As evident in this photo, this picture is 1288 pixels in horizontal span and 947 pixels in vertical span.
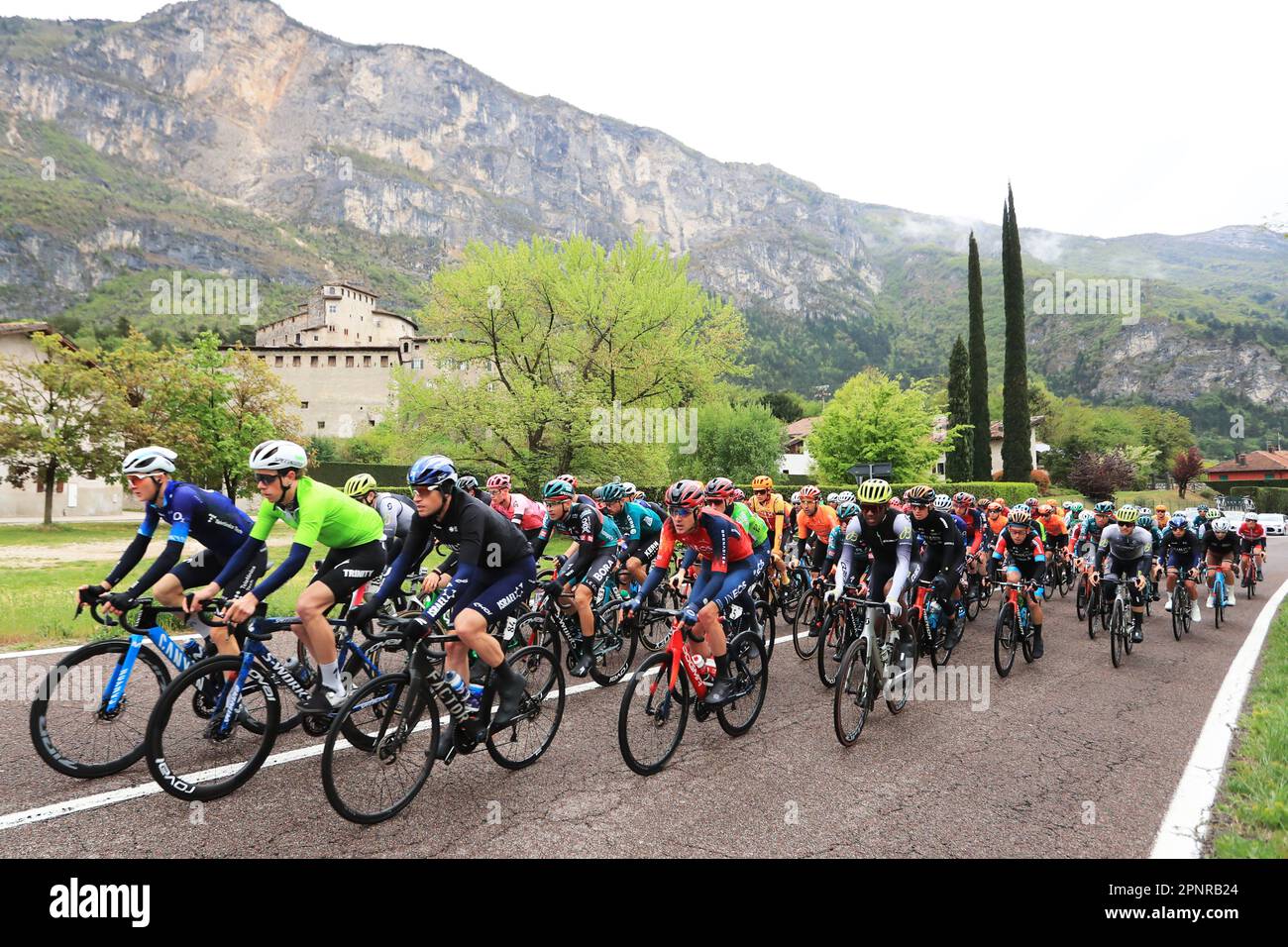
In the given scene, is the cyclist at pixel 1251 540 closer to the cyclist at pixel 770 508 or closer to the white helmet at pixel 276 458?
the cyclist at pixel 770 508

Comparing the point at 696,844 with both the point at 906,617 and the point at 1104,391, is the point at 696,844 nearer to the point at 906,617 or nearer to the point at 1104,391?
the point at 906,617

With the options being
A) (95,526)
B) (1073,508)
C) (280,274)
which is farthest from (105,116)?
(1073,508)

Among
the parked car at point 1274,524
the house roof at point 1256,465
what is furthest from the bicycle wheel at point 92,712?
the house roof at point 1256,465

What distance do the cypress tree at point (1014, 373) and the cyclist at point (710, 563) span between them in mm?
48766

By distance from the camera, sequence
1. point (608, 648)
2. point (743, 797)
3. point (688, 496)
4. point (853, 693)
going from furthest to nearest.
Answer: point (608, 648)
point (853, 693)
point (688, 496)
point (743, 797)

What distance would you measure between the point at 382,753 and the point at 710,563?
2972mm

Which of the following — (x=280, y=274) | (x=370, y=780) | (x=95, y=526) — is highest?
(x=280, y=274)

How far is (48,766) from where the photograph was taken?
473 cm

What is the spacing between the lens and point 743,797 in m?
4.64

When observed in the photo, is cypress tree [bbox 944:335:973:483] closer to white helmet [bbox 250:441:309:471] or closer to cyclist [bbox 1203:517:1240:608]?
cyclist [bbox 1203:517:1240:608]

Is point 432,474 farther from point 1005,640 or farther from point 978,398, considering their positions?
point 978,398

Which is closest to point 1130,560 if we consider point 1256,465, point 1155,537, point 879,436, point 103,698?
point 1155,537

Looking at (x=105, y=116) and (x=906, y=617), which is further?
(x=105, y=116)

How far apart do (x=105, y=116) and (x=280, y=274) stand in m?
103
